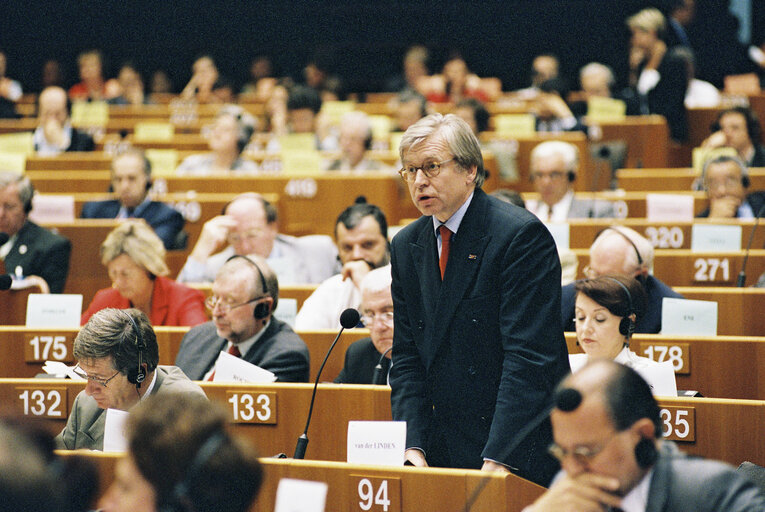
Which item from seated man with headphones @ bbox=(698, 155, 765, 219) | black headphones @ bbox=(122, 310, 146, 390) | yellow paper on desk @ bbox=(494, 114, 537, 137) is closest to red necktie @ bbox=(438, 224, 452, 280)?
black headphones @ bbox=(122, 310, 146, 390)

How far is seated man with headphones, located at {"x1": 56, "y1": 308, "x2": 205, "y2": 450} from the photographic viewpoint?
3322 mm

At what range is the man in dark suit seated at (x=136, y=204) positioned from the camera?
245 inches

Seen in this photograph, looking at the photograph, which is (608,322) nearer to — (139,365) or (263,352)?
(263,352)

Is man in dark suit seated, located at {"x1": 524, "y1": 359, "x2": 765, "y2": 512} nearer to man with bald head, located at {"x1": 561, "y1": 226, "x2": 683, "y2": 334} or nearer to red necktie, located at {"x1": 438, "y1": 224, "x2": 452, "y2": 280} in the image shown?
red necktie, located at {"x1": 438, "y1": 224, "x2": 452, "y2": 280}

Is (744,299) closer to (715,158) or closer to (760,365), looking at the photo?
(760,365)

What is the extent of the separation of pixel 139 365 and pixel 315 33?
407 inches

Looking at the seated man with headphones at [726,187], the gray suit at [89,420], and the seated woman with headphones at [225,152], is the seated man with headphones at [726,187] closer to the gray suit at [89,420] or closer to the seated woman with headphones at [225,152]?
the seated woman with headphones at [225,152]

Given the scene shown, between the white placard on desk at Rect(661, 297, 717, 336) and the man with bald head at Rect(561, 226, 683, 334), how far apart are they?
0.08 m

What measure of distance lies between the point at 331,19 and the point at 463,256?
10747 mm

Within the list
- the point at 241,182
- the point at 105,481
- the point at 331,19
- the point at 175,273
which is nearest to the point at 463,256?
the point at 105,481

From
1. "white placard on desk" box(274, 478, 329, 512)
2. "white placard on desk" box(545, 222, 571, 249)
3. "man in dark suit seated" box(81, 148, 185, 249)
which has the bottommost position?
"white placard on desk" box(274, 478, 329, 512)

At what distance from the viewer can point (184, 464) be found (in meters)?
1.69

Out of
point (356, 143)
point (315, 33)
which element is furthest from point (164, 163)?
point (315, 33)

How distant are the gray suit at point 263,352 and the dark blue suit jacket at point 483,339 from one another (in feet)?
3.74
